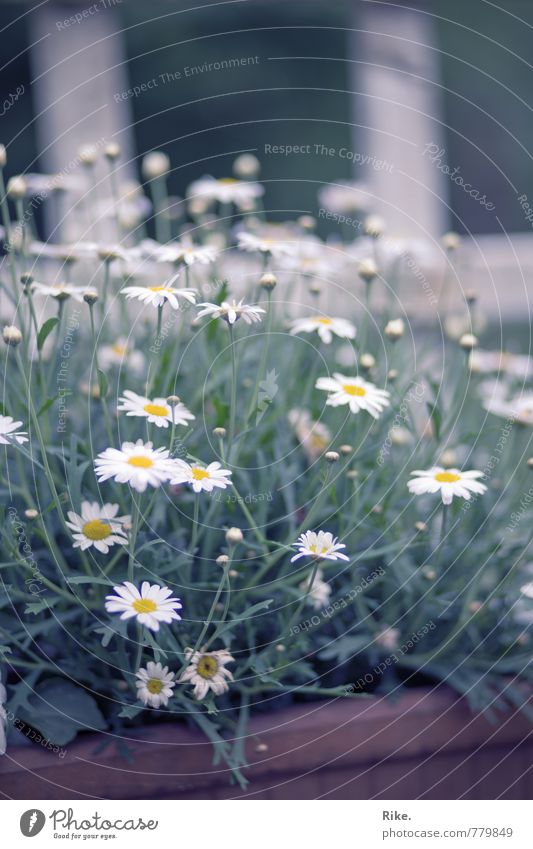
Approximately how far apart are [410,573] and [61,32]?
1.32 metres

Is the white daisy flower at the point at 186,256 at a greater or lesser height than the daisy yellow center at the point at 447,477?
greater

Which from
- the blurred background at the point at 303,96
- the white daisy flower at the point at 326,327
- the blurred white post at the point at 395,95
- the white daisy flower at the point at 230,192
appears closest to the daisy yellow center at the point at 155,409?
the white daisy flower at the point at 326,327

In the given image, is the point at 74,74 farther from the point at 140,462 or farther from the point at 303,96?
the point at 140,462

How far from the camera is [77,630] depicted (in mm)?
499

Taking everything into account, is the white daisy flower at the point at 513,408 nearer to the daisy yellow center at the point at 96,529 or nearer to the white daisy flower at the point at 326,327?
the white daisy flower at the point at 326,327

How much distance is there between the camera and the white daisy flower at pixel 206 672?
46 centimetres

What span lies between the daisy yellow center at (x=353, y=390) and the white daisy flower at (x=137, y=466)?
0.13m

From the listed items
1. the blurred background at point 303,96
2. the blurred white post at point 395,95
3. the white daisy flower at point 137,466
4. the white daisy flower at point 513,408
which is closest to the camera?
the white daisy flower at point 137,466

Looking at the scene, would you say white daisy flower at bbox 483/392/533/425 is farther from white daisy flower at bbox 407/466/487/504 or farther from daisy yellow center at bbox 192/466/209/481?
daisy yellow center at bbox 192/466/209/481

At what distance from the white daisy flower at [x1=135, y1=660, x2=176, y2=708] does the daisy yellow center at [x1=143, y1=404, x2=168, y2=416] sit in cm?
13

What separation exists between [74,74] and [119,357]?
1099mm

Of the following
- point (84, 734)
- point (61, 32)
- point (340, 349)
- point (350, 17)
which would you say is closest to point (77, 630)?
point (84, 734)

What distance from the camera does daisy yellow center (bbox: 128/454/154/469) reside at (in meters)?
0.41
